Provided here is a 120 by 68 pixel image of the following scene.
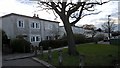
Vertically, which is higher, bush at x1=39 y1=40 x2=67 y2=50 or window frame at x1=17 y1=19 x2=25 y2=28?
window frame at x1=17 y1=19 x2=25 y2=28

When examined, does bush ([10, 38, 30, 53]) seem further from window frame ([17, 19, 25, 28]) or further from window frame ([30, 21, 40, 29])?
window frame ([30, 21, 40, 29])

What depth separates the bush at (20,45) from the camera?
3484 centimetres

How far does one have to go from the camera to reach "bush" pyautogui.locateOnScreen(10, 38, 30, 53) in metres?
34.8

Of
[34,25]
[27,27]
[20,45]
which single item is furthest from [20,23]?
[20,45]

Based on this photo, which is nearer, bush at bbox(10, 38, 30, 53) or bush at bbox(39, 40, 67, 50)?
bush at bbox(10, 38, 30, 53)

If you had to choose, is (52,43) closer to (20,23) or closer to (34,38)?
(20,23)

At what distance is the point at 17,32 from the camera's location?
4578cm

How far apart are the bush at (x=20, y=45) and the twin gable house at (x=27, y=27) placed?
898 centimetres

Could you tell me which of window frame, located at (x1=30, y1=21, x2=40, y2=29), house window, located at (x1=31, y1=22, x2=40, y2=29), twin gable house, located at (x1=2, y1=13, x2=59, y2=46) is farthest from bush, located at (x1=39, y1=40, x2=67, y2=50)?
house window, located at (x1=31, y1=22, x2=40, y2=29)

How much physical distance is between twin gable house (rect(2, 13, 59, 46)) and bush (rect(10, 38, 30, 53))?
8.98 metres

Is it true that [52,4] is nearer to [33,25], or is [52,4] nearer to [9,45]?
[9,45]

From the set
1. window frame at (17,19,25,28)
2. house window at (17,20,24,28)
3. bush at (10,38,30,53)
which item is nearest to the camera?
bush at (10,38,30,53)

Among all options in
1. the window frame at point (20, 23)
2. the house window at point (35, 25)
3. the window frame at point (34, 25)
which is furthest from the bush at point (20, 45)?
the house window at point (35, 25)

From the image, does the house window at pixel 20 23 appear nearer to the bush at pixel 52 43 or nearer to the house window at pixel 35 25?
the house window at pixel 35 25
